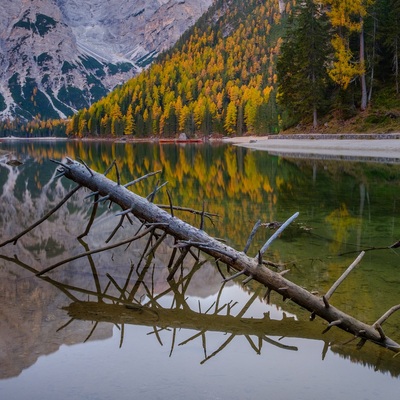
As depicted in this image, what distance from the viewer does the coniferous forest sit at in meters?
46.1

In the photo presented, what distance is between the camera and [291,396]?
4.24 metres

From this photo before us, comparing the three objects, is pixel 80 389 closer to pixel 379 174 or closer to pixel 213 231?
pixel 213 231

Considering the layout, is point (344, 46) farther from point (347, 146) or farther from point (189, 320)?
point (189, 320)

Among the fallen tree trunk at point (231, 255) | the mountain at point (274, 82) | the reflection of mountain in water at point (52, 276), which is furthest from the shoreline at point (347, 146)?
the fallen tree trunk at point (231, 255)

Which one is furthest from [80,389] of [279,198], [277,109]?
[277,109]

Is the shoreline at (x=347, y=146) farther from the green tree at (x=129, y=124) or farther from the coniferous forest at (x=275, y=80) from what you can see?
the green tree at (x=129, y=124)

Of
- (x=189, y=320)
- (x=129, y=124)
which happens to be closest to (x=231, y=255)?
(x=189, y=320)

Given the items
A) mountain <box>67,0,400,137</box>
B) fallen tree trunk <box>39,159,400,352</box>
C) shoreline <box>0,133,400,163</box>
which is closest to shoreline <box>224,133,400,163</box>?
shoreline <box>0,133,400,163</box>

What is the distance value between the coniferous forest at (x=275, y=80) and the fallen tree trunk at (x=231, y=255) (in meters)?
35.9

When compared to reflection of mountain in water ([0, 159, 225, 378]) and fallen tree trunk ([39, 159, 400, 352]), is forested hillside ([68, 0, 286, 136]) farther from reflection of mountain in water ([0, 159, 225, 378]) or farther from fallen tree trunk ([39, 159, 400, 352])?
fallen tree trunk ([39, 159, 400, 352])

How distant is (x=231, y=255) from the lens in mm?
6352

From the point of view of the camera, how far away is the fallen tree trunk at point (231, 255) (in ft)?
17.4

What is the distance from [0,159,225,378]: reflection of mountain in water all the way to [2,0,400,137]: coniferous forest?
33318 mm

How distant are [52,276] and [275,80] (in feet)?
445
